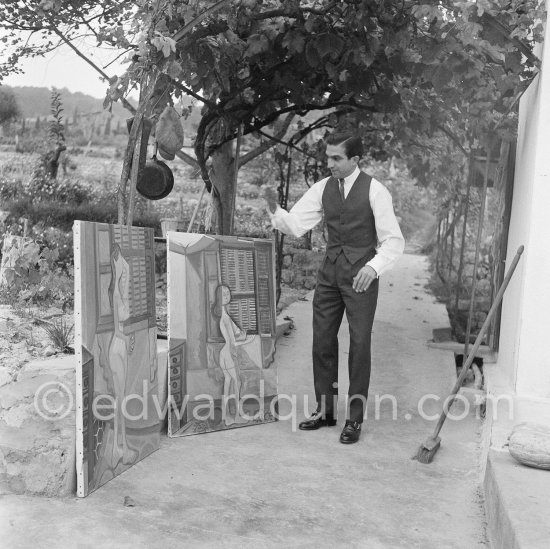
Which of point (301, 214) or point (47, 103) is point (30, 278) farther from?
point (47, 103)

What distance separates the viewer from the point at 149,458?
3.83 meters

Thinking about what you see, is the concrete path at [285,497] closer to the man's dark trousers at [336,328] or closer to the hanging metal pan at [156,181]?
the man's dark trousers at [336,328]

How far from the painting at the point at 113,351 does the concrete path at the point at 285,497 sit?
0.41ft

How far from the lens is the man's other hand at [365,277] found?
13.4 ft

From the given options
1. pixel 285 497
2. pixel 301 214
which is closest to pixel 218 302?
pixel 301 214

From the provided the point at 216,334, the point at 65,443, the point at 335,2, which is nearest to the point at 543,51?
the point at 335,2

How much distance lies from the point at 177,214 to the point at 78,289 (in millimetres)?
8679

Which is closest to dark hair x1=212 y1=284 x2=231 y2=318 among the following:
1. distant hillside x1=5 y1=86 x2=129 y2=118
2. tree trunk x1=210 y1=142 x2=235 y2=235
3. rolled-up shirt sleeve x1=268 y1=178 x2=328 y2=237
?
rolled-up shirt sleeve x1=268 y1=178 x2=328 y2=237

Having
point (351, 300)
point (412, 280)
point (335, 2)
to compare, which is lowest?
point (412, 280)

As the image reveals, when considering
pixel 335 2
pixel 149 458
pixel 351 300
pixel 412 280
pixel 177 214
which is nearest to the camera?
pixel 149 458

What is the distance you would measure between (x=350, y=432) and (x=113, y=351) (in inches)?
56.4

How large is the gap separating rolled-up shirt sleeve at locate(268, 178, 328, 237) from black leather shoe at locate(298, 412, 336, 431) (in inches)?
40.3

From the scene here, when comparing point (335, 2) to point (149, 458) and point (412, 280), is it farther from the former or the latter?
point (412, 280)

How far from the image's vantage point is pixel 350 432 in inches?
168
